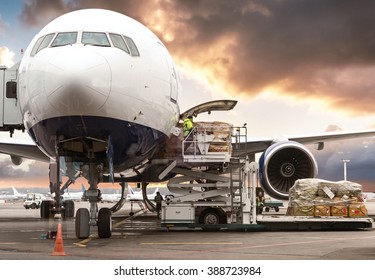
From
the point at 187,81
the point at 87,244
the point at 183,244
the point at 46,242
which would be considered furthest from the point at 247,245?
the point at 187,81

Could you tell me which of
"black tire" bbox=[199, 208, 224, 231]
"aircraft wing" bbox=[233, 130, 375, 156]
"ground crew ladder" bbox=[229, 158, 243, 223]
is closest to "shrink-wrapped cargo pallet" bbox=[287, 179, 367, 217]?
"ground crew ladder" bbox=[229, 158, 243, 223]

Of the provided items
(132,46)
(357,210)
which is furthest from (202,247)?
(357,210)

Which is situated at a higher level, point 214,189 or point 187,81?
point 187,81

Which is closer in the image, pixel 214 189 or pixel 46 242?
pixel 46 242

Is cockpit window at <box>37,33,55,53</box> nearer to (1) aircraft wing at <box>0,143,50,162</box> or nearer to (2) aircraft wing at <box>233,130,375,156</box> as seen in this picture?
(1) aircraft wing at <box>0,143,50,162</box>

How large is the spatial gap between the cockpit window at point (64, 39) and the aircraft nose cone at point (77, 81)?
36 centimetres

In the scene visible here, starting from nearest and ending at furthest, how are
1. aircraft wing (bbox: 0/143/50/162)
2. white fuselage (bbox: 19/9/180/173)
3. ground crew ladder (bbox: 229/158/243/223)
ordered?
1. white fuselage (bbox: 19/9/180/173)
2. ground crew ladder (bbox: 229/158/243/223)
3. aircraft wing (bbox: 0/143/50/162)

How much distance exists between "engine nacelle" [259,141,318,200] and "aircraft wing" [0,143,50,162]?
24.6 feet

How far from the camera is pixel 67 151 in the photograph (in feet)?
39.4

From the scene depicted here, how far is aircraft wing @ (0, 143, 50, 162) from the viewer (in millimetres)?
19094

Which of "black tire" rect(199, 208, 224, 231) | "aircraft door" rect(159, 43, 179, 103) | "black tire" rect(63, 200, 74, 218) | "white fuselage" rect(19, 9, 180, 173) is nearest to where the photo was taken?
"white fuselage" rect(19, 9, 180, 173)
